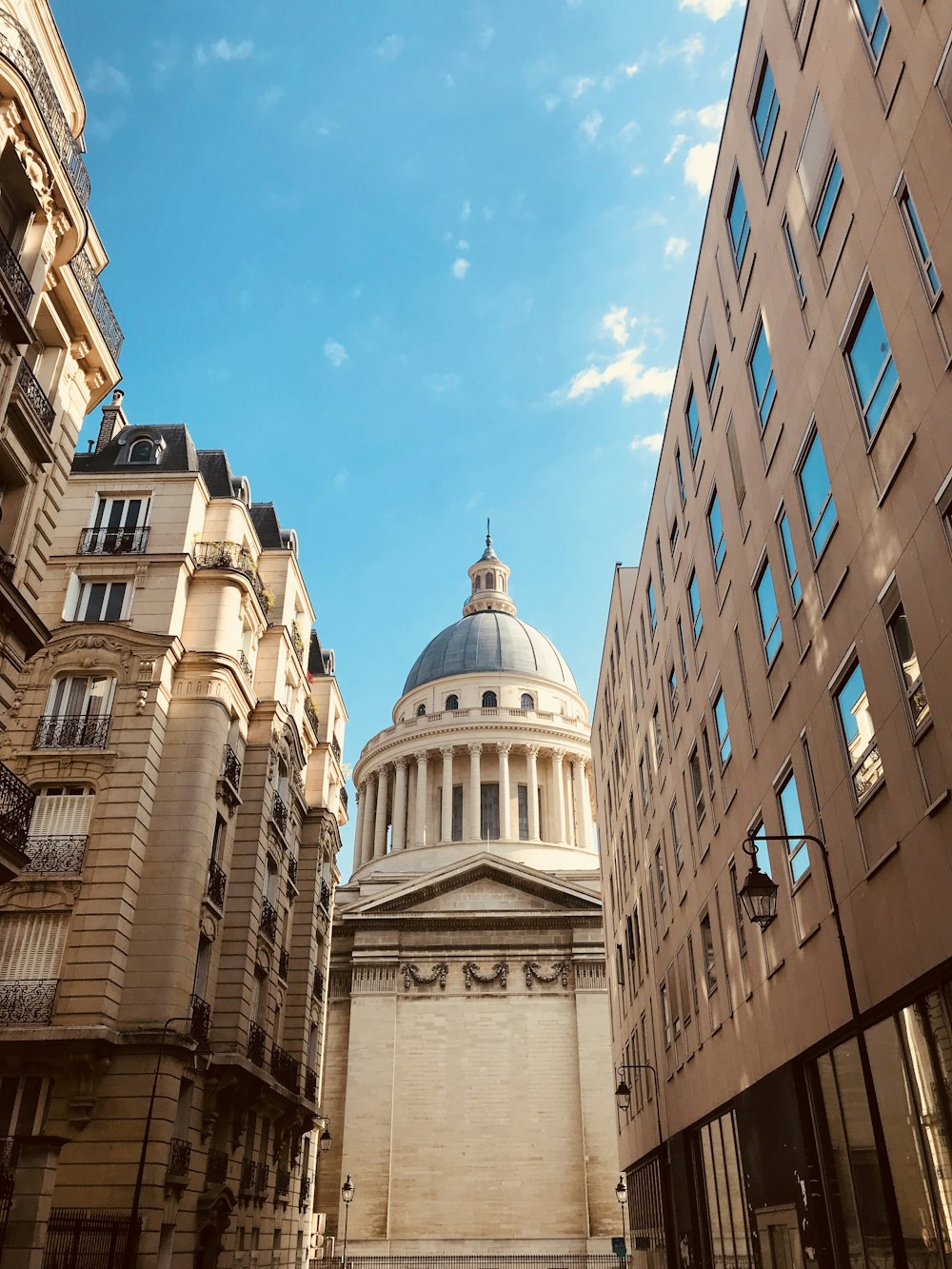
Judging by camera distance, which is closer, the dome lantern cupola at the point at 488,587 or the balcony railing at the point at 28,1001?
the balcony railing at the point at 28,1001

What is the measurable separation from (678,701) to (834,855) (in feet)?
36.0

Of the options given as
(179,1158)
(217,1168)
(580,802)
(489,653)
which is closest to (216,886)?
(179,1158)

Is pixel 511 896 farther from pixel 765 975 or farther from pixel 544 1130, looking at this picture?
pixel 765 975

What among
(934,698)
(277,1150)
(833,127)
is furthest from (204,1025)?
(833,127)

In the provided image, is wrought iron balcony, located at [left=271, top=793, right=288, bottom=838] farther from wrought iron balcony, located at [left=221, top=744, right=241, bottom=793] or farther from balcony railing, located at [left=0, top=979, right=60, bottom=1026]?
balcony railing, located at [left=0, top=979, right=60, bottom=1026]

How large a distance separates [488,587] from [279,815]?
228 ft

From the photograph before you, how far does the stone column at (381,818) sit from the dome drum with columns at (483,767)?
87 mm

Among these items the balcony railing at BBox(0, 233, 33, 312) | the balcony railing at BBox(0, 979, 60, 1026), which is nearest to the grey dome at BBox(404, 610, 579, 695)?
the balcony railing at BBox(0, 979, 60, 1026)

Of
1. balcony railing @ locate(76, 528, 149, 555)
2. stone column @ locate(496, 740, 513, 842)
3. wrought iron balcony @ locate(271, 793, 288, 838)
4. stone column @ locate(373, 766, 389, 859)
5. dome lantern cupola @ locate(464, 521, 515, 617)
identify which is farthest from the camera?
dome lantern cupola @ locate(464, 521, 515, 617)

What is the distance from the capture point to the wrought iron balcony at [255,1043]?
27.3 m

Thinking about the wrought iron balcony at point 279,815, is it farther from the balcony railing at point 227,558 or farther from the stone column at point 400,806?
the stone column at point 400,806

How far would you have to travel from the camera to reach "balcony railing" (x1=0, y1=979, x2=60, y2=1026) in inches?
850

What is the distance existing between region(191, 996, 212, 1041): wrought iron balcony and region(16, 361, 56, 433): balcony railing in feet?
44.5

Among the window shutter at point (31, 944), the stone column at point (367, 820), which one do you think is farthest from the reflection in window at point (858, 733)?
the stone column at point (367, 820)
